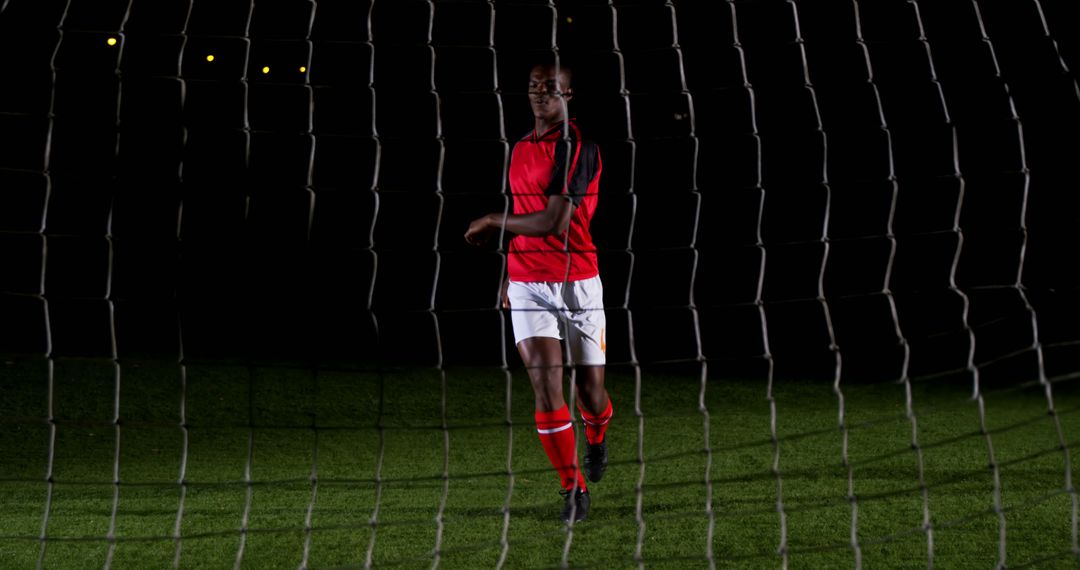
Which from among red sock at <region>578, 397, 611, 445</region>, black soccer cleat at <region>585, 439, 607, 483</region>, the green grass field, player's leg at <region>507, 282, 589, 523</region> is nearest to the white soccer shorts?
player's leg at <region>507, 282, 589, 523</region>

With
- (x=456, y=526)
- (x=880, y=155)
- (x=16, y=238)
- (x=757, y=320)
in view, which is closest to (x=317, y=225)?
(x=16, y=238)

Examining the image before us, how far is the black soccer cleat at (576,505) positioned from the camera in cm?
287

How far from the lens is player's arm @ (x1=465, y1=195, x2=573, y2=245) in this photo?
2.77 metres

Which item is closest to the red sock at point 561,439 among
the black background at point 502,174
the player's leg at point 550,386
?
the player's leg at point 550,386

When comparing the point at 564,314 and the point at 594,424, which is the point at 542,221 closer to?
the point at 564,314

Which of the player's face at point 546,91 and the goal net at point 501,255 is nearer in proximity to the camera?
the player's face at point 546,91

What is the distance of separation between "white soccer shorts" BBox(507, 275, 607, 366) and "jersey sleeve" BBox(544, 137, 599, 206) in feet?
0.95

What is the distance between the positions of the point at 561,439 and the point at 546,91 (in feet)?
3.06

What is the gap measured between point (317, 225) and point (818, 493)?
5339 millimetres

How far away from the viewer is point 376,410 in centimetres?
481

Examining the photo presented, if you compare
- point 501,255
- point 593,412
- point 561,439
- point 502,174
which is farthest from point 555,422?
point 502,174

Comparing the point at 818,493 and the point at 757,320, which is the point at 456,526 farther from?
the point at 757,320

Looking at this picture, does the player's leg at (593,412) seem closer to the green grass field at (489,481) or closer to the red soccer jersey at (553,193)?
the green grass field at (489,481)

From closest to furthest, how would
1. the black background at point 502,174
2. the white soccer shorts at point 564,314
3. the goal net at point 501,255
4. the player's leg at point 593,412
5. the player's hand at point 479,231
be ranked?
the player's hand at point 479,231, the white soccer shorts at point 564,314, the player's leg at point 593,412, the goal net at point 501,255, the black background at point 502,174
